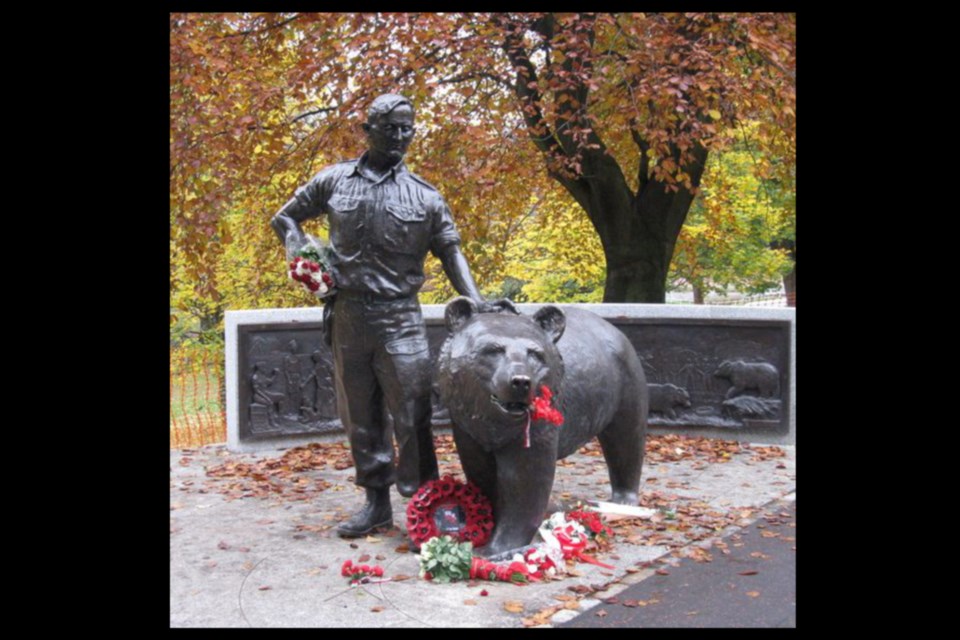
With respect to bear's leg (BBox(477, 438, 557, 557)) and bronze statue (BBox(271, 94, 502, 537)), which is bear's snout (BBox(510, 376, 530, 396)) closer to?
bear's leg (BBox(477, 438, 557, 557))

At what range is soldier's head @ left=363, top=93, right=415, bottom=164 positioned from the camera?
5.68 m

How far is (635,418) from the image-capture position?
6633mm

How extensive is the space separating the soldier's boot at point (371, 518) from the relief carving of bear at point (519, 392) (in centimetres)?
86

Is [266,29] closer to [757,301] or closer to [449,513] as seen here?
[449,513]

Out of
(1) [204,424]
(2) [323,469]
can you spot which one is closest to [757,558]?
(2) [323,469]

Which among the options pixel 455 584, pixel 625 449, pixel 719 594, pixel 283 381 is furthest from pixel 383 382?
pixel 283 381

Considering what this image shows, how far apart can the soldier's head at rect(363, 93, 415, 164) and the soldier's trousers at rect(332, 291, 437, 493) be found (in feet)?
3.12

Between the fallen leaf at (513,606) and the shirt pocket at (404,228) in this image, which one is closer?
the fallen leaf at (513,606)

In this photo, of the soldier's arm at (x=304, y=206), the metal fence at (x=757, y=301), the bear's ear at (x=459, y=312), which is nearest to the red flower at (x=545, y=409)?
the bear's ear at (x=459, y=312)

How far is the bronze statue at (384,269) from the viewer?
5.75 meters

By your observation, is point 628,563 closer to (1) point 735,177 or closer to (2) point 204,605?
(2) point 204,605

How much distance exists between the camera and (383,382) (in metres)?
5.95

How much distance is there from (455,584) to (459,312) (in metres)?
1.57

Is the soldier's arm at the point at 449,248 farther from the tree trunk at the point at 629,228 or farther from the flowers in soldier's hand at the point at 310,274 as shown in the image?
the tree trunk at the point at 629,228
